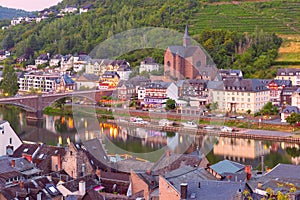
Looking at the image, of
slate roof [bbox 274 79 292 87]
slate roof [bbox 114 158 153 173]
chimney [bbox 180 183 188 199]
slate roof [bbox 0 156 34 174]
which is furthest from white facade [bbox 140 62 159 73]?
chimney [bbox 180 183 188 199]

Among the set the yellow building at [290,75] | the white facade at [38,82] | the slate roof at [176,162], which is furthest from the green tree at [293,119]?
the white facade at [38,82]

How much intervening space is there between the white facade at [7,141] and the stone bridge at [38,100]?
10.6 m

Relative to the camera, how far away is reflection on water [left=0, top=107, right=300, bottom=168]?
600 inches

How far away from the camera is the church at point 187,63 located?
21.7m

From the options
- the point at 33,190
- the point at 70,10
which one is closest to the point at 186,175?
the point at 33,190

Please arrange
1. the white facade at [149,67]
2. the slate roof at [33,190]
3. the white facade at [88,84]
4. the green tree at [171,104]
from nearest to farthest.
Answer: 1. the slate roof at [33,190]
2. the green tree at [171,104]
3. the white facade at [149,67]
4. the white facade at [88,84]

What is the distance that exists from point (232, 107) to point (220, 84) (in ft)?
3.40

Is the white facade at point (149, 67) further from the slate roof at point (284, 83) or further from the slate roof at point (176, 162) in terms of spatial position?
the slate roof at point (176, 162)

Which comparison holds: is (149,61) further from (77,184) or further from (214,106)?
(77,184)

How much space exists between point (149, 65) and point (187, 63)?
10.5ft

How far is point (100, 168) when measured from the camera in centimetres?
1091

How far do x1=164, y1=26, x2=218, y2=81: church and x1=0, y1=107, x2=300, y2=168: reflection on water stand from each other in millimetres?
2406

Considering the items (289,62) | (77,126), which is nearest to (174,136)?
(77,126)

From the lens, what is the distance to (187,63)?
23.8 meters
